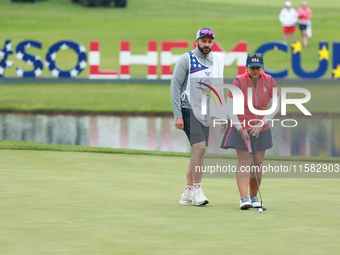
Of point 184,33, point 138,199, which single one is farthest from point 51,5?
point 138,199

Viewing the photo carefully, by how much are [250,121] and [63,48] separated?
20701 millimetres

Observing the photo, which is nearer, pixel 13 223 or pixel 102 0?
pixel 13 223

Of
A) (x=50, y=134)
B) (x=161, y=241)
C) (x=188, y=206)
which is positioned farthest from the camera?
(x=50, y=134)

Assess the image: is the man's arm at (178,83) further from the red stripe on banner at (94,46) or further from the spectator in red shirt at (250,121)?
the red stripe on banner at (94,46)

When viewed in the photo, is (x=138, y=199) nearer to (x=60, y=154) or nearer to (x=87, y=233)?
(x=87, y=233)

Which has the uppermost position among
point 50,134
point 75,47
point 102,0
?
point 102,0

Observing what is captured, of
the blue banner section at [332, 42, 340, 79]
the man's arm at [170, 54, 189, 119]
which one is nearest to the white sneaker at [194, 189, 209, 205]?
the man's arm at [170, 54, 189, 119]

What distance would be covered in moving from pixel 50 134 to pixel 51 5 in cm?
4036

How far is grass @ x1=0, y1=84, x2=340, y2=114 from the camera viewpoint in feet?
85.3

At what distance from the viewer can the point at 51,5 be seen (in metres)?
58.8

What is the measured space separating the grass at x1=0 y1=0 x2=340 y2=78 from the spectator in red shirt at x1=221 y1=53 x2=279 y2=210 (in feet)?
87.4

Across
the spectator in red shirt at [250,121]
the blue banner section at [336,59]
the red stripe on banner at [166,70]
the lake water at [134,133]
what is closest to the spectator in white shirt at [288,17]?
the blue banner section at [336,59]

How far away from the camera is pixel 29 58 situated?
96.1ft

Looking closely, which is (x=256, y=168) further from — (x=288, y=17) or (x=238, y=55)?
(x=288, y=17)
